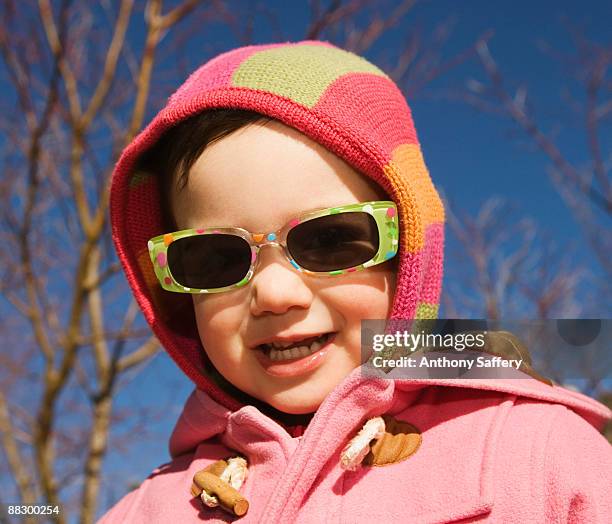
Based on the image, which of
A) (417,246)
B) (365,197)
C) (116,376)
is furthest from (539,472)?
Result: (116,376)

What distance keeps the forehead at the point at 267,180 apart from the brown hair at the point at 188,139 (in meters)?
0.02

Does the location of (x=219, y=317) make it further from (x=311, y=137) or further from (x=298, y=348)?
(x=311, y=137)

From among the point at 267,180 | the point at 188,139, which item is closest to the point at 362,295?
the point at 267,180

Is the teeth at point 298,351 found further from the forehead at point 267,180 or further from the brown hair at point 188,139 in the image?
the brown hair at point 188,139

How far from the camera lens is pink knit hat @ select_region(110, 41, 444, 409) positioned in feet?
4.43

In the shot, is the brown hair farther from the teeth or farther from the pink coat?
the pink coat

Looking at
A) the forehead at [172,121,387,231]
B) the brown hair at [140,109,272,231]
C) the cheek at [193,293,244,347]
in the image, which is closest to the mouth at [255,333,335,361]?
the cheek at [193,293,244,347]

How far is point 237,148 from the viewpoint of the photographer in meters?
1.35

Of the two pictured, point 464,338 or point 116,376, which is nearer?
point 464,338

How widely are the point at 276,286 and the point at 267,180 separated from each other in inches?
8.7

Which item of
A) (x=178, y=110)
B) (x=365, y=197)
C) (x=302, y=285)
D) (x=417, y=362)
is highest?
A: (x=178, y=110)

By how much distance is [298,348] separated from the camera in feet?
4.29

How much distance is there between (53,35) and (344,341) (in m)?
2.82

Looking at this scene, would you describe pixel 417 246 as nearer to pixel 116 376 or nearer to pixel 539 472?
pixel 539 472
